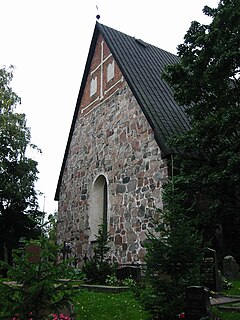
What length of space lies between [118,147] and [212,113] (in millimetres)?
4442

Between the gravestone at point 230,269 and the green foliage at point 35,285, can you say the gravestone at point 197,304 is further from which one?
the gravestone at point 230,269

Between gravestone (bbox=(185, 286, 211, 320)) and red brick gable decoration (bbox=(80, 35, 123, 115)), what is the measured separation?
9.69 metres

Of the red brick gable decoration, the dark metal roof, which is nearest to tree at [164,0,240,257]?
the dark metal roof

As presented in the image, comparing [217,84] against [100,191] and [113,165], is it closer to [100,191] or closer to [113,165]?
[113,165]

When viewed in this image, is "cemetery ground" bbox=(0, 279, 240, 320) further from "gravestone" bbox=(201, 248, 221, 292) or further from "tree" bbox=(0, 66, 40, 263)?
"tree" bbox=(0, 66, 40, 263)

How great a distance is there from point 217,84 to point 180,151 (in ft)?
6.80

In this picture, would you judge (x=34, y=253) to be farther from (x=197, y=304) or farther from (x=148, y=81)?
(x=148, y=81)

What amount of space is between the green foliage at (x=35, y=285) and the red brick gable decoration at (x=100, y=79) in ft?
33.6

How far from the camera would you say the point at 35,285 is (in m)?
3.74

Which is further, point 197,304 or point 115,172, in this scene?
point 115,172

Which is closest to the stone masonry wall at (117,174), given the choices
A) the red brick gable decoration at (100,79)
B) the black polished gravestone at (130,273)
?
the red brick gable decoration at (100,79)

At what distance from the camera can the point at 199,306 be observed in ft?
16.2

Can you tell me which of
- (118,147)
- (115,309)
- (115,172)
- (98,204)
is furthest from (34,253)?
(98,204)

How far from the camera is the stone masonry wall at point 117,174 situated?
10.8 meters
